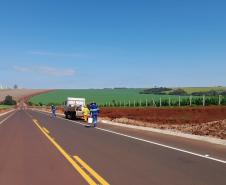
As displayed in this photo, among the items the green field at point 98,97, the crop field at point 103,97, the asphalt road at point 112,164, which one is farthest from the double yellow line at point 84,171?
the green field at point 98,97

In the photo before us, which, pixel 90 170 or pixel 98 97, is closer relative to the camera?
pixel 90 170

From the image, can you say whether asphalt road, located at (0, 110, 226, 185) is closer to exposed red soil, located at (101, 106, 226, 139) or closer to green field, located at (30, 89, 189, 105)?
exposed red soil, located at (101, 106, 226, 139)

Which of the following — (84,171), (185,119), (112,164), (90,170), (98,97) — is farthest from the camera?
(98,97)

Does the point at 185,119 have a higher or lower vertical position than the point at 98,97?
lower

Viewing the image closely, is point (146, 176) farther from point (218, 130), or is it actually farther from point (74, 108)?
point (74, 108)

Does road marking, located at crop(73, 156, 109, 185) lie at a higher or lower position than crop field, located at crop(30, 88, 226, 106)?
lower

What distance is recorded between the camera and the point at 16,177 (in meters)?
10.8

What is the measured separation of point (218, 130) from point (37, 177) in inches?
676

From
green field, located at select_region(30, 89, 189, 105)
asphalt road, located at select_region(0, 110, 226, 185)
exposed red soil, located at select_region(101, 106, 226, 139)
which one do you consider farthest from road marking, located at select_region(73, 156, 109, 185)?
green field, located at select_region(30, 89, 189, 105)

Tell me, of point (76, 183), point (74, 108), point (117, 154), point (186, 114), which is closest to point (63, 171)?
point (76, 183)

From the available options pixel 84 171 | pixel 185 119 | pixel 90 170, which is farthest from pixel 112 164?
pixel 185 119

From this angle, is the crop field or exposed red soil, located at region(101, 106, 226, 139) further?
the crop field

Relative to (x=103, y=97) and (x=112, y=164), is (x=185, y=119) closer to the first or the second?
(x=112, y=164)

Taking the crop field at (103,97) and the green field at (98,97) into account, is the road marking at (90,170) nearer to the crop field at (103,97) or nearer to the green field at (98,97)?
the crop field at (103,97)
